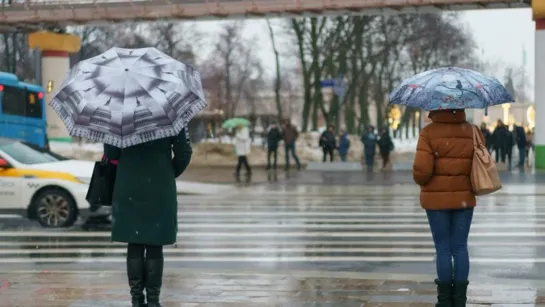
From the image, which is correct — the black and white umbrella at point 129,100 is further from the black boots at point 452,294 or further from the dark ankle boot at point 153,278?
the black boots at point 452,294

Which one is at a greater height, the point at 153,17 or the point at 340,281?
the point at 153,17

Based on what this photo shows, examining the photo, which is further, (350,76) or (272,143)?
(350,76)

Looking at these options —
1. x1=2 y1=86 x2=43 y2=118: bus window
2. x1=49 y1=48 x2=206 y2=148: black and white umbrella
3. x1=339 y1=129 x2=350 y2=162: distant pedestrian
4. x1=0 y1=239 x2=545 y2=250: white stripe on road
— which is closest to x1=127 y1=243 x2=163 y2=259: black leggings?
x1=49 y1=48 x2=206 y2=148: black and white umbrella

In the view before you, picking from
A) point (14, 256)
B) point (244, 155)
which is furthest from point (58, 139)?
point (14, 256)

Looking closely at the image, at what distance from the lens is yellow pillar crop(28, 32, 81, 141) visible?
151 ft

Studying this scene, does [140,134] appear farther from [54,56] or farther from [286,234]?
[54,56]

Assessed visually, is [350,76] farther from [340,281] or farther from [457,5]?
[340,281]

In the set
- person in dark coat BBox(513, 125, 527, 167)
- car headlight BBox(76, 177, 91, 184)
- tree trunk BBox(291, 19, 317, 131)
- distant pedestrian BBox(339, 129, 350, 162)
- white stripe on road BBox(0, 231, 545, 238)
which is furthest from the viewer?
tree trunk BBox(291, 19, 317, 131)

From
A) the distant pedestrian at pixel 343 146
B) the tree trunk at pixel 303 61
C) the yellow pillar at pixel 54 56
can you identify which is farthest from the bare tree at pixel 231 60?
the distant pedestrian at pixel 343 146

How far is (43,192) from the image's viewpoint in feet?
57.6

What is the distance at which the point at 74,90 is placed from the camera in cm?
797

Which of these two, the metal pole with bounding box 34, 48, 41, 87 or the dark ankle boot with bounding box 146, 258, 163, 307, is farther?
the metal pole with bounding box 34, 48, 41, 87

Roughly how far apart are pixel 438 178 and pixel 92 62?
8.93ft

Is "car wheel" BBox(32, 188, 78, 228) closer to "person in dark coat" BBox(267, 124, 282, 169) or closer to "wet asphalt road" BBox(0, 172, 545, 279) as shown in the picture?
"wet asphalt road" BBox(0, 172, 545, 279)
